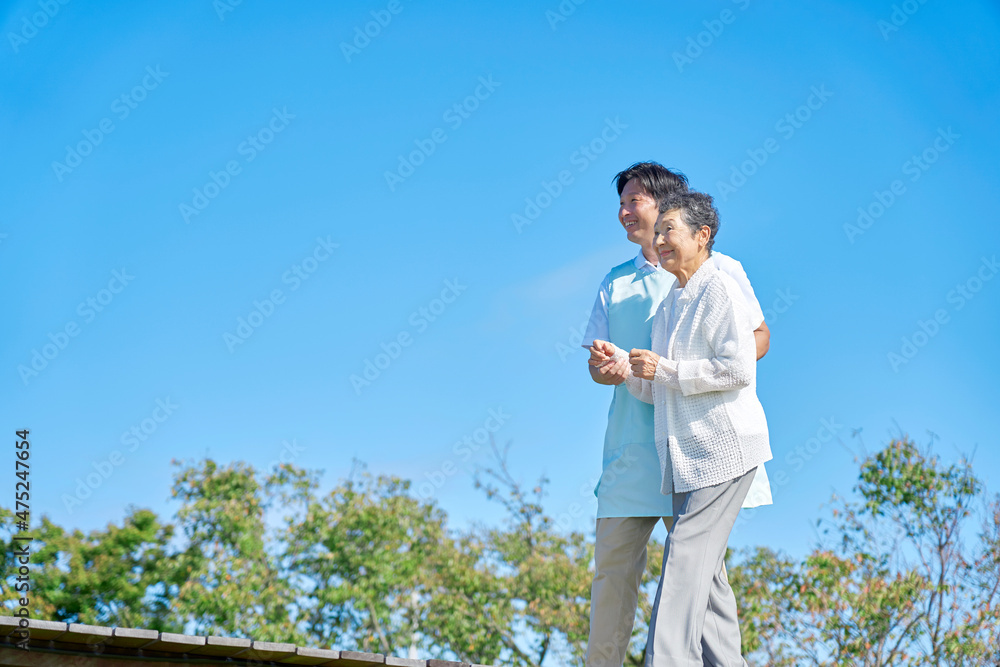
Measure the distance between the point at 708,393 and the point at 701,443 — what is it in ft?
0.48

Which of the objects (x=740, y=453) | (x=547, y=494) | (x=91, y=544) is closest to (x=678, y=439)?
(x=740, y=453)

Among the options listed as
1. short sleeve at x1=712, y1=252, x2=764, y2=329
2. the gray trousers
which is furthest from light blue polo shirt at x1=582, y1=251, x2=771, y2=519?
the gray trousers

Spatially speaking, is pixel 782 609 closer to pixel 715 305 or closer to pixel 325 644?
pixel 325 644

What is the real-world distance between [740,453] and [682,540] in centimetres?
29

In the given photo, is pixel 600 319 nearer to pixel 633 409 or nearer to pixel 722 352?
pixel 633 409

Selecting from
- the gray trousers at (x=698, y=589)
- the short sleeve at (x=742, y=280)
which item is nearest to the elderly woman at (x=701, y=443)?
the gray trousers at (x=698, y=589)

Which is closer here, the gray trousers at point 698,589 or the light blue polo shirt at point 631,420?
the gray trousers at point 698,589

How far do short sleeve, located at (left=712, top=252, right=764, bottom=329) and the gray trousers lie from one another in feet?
1.63

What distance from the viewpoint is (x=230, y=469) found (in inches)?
633

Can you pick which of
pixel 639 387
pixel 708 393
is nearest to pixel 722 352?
pixel 708 393

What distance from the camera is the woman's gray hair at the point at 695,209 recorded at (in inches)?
106

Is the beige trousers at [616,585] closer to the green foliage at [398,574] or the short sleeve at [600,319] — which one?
the short sleeve at [600,319]

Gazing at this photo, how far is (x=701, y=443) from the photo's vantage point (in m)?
2.42

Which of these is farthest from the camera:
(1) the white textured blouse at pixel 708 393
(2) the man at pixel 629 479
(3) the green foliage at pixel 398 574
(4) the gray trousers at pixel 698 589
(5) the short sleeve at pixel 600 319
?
(3) the green foliage at pixel 398 574
